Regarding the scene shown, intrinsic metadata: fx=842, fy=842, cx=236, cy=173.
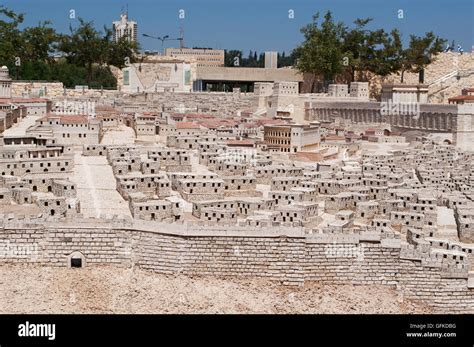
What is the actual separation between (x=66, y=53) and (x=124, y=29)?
434cm

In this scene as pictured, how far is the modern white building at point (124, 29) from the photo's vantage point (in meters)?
39.9

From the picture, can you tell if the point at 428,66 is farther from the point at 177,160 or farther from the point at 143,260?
the point at 143,260

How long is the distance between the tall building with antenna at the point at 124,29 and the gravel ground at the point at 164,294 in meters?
25.4

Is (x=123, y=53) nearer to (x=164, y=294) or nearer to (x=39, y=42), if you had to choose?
(x=39, y=42)

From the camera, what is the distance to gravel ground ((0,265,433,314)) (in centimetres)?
1416

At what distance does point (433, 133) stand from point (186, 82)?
40.9 ft

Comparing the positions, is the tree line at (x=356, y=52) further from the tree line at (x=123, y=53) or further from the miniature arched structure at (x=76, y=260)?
the miniature arched structure at (x=76, y=260)

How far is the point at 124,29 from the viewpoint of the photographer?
41438 mm
